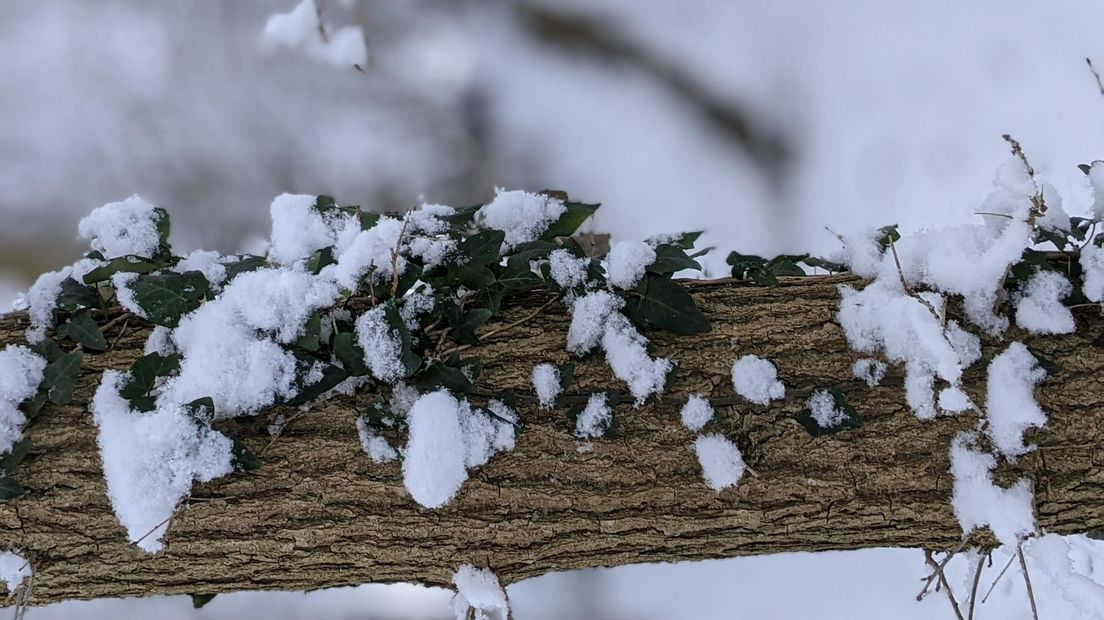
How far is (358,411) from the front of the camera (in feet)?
2.93

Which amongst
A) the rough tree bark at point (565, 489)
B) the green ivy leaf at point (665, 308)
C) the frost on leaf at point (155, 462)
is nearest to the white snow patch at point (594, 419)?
the rough tree bark at point (565, 489)

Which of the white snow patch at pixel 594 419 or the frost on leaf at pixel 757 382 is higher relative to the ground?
the frost on leaf at pixel 757 382

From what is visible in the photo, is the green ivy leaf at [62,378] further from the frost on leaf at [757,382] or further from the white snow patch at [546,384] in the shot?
the frost on leaf at [757,382]

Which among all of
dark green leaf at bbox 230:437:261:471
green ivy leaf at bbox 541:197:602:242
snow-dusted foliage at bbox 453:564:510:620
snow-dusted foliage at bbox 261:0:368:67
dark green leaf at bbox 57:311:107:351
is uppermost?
snow-dusted foliage at bbox 261:0:368:67

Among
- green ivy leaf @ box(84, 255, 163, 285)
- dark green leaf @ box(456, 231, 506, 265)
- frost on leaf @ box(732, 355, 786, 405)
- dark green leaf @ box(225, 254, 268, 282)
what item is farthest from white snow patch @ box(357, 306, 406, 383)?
frost on leaf @ box(732, 355, 786, 405)

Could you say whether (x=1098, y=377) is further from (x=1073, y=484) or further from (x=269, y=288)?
(x=269, y=288)

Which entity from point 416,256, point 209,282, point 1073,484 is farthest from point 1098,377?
point 209,282

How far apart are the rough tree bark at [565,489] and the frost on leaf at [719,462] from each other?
0.05 feet

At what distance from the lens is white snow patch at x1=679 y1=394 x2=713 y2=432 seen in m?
0.90

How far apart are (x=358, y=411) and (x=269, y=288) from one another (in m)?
0.21

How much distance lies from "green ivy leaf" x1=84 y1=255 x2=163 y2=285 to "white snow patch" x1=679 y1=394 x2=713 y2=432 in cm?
81

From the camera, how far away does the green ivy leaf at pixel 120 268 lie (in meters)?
0.93

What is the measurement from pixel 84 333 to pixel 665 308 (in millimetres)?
823

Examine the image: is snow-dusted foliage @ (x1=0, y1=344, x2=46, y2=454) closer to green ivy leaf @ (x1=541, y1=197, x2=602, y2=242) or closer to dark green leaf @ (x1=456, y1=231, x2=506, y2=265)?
dark green leaf @ (x1=456, y1=231, x2=506, y2=265)
